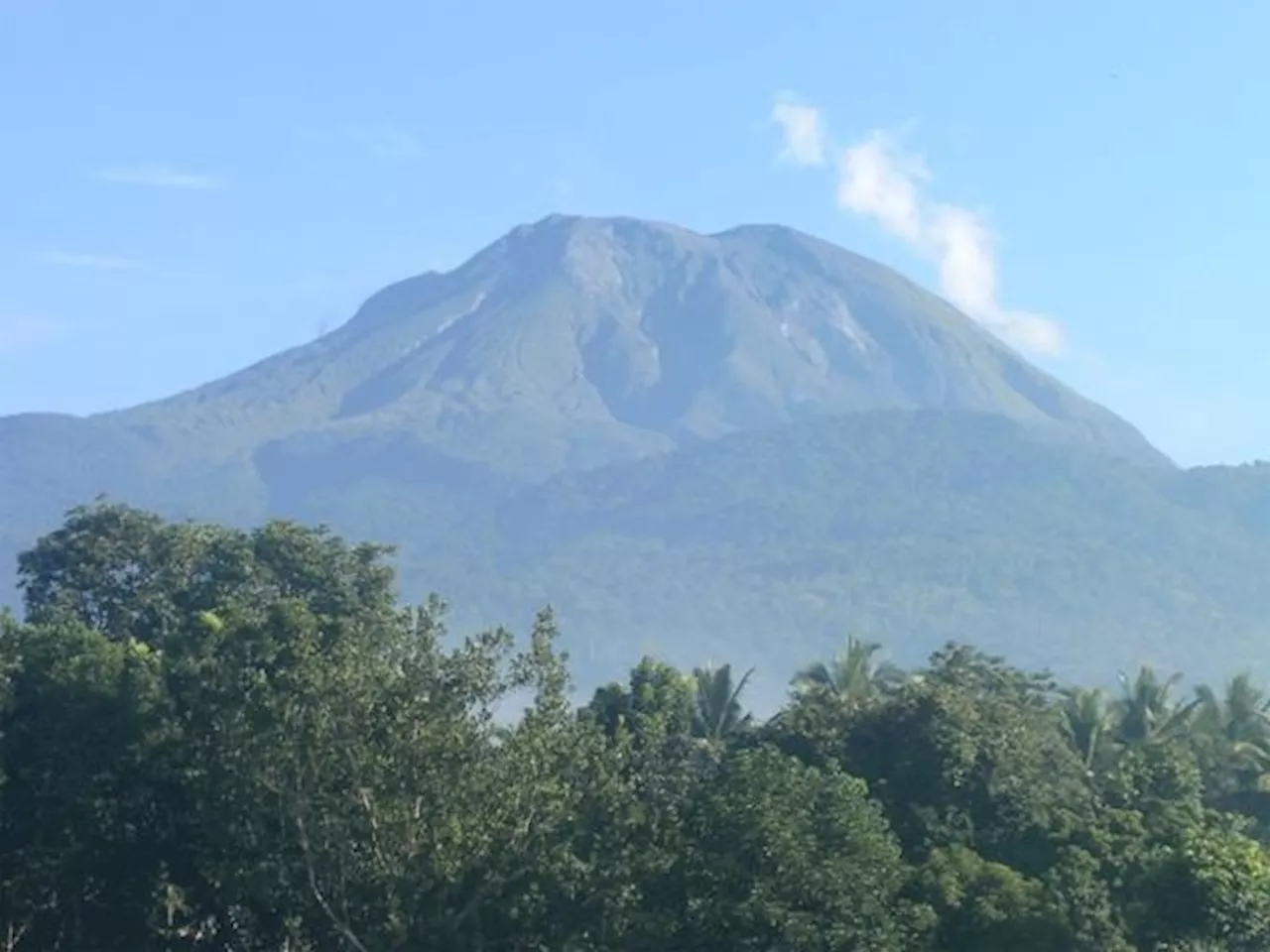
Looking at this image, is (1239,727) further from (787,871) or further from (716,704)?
(787,871)

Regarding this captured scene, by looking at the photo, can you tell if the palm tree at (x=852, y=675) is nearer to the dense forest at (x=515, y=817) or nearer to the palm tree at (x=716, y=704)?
the palm tree at (x=716, y=704)

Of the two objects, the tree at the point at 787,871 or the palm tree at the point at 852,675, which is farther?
the palm tree at the point at 852,675

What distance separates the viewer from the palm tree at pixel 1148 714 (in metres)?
41.7

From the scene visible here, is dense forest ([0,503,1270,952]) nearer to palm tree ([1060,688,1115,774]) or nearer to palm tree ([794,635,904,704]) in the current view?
palm tree ([1060,688,1115,774])

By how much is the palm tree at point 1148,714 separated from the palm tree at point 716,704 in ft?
25.8

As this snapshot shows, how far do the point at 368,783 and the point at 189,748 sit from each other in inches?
→ 173

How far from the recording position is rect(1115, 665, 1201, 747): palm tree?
4172cm

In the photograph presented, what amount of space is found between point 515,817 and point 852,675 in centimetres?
1804

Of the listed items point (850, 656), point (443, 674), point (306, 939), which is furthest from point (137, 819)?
point (850, 656)

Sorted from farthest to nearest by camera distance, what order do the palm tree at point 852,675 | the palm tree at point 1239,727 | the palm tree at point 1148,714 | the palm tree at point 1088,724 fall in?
the palm tree at point 852,675 < the palm tree at point 1148,714 < the palm tree at point 1239,727 < the palm tree at point 1088,724

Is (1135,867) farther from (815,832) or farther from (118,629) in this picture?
(118,629)

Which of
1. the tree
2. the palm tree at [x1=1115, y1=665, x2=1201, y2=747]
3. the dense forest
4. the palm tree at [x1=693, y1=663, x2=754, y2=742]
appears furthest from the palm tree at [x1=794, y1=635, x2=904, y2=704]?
the tree

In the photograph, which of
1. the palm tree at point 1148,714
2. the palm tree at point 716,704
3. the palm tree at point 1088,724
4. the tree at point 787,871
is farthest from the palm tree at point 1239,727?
the tree at point 787,871

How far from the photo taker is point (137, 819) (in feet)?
102
